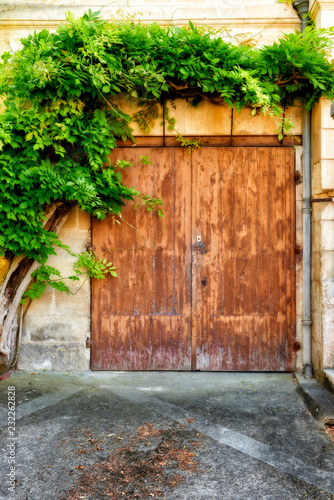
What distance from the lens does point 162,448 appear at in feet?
8.34

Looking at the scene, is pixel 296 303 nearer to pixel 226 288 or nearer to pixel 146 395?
pixel 226 288

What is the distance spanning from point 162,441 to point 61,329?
74.3 inches

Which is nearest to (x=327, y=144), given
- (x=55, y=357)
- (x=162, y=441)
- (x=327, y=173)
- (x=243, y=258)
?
(x=327, y=173)

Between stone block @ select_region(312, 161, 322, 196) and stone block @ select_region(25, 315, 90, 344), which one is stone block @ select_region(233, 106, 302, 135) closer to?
stone block @ select_region(312, 161, 322, 196)

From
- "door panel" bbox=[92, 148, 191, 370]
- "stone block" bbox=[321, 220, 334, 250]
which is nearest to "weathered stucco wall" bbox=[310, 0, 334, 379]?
"stone block" bbox=[321, 220, 334, 250]

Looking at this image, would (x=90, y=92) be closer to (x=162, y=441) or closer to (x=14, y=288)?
(x=14, y=288)

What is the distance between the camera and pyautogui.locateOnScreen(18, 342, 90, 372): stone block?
4082 mm

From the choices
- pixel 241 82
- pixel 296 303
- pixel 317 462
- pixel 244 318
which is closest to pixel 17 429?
pixel 317 462

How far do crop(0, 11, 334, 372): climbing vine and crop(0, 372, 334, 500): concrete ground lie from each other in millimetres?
Answer: 1167

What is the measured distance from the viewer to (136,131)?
160 inches

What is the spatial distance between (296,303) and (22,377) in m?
2.96

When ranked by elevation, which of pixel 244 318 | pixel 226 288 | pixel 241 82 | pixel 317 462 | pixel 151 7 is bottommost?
pixel 317 462

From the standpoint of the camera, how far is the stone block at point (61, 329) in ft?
13.4

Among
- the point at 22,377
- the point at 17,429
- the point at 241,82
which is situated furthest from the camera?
the point at 22,377
